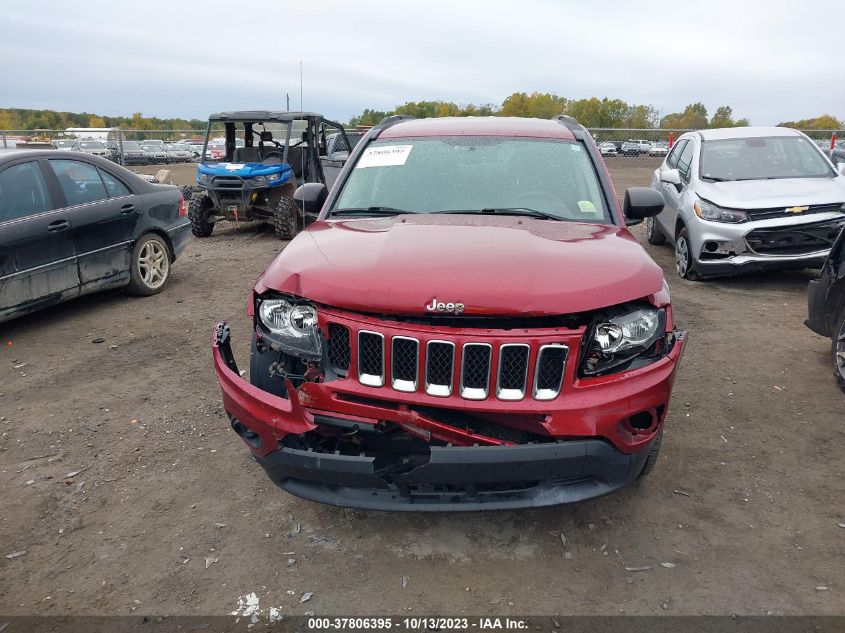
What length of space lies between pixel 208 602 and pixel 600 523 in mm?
1816

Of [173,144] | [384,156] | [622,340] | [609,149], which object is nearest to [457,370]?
[622,340]

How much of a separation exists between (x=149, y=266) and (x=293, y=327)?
502 cm

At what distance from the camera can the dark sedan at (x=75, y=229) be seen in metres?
5.43

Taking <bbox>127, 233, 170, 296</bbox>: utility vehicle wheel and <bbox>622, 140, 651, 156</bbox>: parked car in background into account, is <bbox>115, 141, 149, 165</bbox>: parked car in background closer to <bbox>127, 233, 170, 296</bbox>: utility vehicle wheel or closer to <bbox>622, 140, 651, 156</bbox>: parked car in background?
<bbox>127, 233, 170, 296</bbox>: utility vehicle wheel

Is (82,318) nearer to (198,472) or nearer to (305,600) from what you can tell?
(198,472)

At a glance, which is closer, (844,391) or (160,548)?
(160,548)

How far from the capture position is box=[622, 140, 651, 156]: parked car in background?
27688 millimetres

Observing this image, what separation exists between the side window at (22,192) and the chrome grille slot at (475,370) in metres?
4.87

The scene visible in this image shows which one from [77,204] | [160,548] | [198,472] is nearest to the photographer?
[160,548]

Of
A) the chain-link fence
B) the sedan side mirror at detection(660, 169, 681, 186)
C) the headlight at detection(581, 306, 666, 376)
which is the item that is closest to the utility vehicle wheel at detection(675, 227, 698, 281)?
the sedan side mirror at detection(660, 169, 681, 186)

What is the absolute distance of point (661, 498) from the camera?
3.23 meters

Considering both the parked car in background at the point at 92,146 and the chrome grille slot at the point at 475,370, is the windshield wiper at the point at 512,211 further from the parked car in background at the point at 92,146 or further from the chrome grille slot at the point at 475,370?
the parked car in background at the point at 92,146

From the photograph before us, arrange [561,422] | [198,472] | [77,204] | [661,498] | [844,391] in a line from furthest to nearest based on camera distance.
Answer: [77,204], [844,391], [198,472], [661,498], [561,422]

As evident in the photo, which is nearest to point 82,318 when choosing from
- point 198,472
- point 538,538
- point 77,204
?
point 77,204
